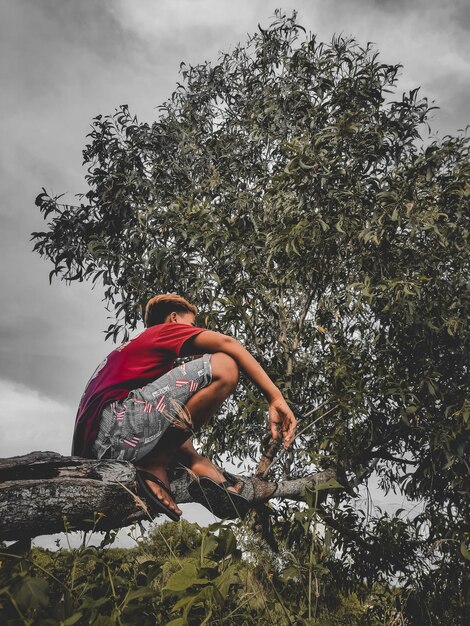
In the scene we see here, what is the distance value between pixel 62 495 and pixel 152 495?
18.6 inches

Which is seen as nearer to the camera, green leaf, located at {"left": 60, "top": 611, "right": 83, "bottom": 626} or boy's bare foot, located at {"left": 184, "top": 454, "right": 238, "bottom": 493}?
green leaf, located at {"left": 60, "top": 611, "right": 83, "bottom": 626}

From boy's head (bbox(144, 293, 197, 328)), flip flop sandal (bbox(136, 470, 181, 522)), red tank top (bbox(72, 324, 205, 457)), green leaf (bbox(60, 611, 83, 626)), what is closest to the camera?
green leaf (bbox(60, 611, 83, 626))

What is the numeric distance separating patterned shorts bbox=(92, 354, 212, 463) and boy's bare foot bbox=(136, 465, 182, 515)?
10 cm

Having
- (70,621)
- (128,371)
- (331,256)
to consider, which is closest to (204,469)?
(128,371)

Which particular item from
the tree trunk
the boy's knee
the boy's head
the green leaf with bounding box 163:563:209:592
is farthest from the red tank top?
the green leaf with bounding box 163:563:209:592

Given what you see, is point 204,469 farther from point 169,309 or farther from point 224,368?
point 169,309

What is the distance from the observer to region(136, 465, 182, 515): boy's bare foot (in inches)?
96.0

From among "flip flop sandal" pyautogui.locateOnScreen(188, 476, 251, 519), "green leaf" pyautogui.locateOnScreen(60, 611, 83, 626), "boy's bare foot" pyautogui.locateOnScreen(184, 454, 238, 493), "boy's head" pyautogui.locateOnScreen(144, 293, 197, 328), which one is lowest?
"green leaf" pyautogui.locateOnScreen(60, 611, 83, 626)

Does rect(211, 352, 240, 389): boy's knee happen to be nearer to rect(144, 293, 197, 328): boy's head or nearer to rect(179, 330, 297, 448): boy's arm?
rect(179, 330, 297, 448): boy's arm

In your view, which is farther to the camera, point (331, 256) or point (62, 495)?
point (331, 256)

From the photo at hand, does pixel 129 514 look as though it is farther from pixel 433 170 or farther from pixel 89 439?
pixel 433 170

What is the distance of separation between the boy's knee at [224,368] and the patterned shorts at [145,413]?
36 millimetres

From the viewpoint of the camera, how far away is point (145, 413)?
257cm

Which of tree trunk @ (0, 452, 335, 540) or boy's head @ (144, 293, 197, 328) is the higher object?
boy's head @ (144, 293, 197, 328)
